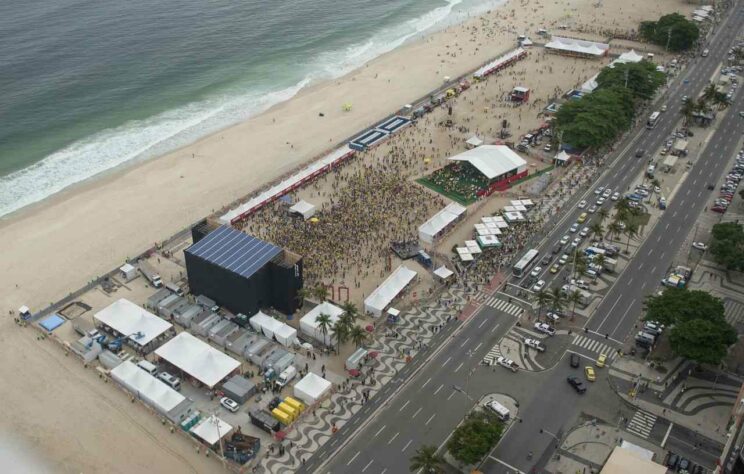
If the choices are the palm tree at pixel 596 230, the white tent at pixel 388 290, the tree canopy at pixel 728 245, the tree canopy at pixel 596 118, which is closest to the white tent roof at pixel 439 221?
the white tent at pixel 388 290

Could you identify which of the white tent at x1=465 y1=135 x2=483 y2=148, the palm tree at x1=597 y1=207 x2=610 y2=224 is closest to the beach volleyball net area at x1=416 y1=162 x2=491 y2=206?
the white tent at x1=465 y1=135 x2=483 y2=148

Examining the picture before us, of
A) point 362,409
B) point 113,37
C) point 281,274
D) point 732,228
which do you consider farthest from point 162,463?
point 113,37

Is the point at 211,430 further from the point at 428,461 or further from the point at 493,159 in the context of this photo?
the point at 493,159

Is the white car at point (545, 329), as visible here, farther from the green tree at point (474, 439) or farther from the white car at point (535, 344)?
the green tree at point (474, 439)

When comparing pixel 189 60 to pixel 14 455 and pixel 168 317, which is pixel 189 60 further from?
pixel 14 455

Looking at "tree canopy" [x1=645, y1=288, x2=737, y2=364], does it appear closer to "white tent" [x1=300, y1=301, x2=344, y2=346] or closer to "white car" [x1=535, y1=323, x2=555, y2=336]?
"white car" [x1=535, y1=323, x2=555, y2=336]

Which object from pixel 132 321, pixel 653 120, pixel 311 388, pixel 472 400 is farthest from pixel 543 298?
pixel 653 120
